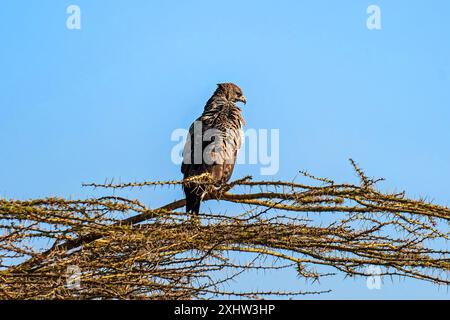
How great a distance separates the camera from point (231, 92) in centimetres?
1000

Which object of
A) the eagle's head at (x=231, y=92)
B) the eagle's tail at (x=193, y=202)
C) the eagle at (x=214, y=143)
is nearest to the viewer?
the eagle's tail at (x=193, y=202)

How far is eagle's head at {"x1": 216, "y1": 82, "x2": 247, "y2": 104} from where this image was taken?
995 centimetres

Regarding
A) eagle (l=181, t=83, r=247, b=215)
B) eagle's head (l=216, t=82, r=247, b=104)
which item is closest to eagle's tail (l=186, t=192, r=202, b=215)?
eagle (l=181, t=83, r=247, b=215)

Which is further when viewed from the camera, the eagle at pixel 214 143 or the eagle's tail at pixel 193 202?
the eagle at pixel 214 143

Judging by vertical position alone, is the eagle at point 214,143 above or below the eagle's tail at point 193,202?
above

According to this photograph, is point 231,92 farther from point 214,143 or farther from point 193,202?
point 193,202

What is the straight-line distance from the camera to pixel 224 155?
880 centimetres

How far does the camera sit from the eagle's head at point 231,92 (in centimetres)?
995

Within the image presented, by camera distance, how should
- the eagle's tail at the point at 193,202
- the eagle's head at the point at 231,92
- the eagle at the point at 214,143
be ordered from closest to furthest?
1. the eagle's tail at the point at 193,202
2. the eagle at the point at 214,143
3. the eagle's head at the point at 231,92

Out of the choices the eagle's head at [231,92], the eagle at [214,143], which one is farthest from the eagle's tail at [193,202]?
the eagle's head at [231,92]

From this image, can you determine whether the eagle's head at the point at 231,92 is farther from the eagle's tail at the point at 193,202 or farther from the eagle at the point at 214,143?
the eagle's tail at the point at 193,202
